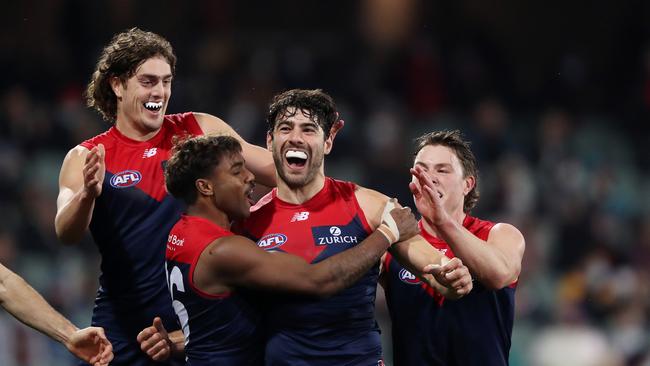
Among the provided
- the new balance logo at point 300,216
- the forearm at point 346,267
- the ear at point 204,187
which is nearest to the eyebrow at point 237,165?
the ear at point 204,187

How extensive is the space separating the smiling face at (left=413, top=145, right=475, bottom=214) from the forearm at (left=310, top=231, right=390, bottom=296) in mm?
776

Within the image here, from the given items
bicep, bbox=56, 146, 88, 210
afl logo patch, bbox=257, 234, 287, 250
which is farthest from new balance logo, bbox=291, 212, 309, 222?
bicep, bbox=56, 146, 88, 210

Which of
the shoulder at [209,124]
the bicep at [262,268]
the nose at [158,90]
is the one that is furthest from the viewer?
the shoulder at [209,124]

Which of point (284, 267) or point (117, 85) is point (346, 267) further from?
point (117, 85)

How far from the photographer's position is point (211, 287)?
5.29 meters

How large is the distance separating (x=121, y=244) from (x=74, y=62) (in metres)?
8.62

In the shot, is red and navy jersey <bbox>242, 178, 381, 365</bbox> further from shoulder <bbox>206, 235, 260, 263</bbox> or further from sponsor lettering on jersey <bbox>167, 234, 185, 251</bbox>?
sponsor lettering on jersey <bbox>167, 234, 185, 251</bbox>

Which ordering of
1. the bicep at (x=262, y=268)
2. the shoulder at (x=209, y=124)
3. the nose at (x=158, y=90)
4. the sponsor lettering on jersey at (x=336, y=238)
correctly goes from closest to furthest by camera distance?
1. the bicep at (x=262, y=268)
2. the sponsor lettering on jersey at (x=336, y=238)
3. the nose at (x=158, y=90)
4. the shoulder at (x=209, y=124)

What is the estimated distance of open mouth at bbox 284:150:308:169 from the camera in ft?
17.9

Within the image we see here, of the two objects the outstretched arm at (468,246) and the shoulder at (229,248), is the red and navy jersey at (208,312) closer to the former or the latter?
the shoulder at (229,248)

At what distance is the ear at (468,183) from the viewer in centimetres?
606

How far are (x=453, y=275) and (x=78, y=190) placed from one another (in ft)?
6.77

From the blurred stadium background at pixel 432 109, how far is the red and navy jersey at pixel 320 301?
5905mm

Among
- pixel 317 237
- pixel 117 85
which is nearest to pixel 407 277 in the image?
pixel 317 237
